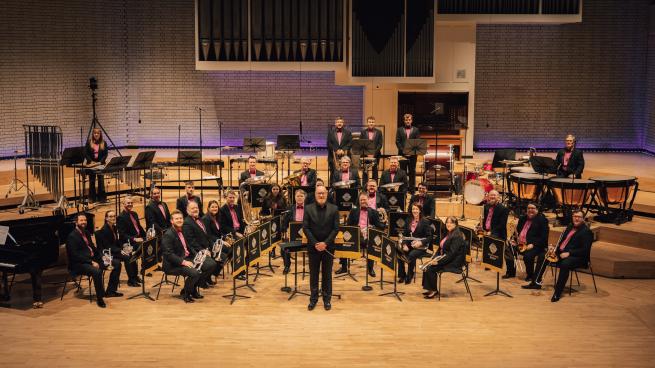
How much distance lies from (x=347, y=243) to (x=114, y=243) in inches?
117

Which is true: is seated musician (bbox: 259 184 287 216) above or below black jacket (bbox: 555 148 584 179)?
below

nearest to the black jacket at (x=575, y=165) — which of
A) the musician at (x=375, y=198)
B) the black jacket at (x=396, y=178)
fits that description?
the black jacket at (x=396, y=178)

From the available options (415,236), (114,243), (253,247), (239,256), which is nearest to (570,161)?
(415,236)

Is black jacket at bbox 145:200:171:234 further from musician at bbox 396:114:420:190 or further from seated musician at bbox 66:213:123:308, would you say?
musician at bbox 396:114:420:190

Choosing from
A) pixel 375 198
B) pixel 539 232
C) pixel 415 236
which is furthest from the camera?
pixel 375 198

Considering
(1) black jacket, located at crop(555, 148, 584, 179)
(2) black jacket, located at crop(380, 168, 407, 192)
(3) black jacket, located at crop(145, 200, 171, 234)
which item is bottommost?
(3) black jacket, located at crop(145, 200, 171, 234)

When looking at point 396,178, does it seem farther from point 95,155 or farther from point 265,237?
point 95,155

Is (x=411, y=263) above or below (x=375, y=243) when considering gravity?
below

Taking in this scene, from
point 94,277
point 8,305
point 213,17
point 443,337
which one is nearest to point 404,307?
point 443,337

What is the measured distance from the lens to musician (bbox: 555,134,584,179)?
42.5 feet

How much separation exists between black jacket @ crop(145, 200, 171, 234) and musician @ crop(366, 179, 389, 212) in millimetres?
2833

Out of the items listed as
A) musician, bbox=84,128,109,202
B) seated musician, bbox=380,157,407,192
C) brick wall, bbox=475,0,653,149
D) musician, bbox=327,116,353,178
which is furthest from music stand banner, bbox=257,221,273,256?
brick wall, bbox=475,0,653,149

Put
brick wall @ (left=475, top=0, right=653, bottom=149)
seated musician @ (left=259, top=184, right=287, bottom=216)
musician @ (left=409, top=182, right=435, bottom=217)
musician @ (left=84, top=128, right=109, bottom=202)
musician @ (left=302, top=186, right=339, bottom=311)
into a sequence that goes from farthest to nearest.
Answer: brick wall @ (left=475, top=0, right=653, bottom=149)
musician @ (left=84, top=128, right=109, bottom=202)
seated musician @ (left=259, top=184, right=287, bottom=216)
musician @ (left=409, top=182, right=435, bottom=217)
musician @ (left=302, top=186, right=339, bottom=311)

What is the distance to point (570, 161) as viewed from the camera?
42.7ft
